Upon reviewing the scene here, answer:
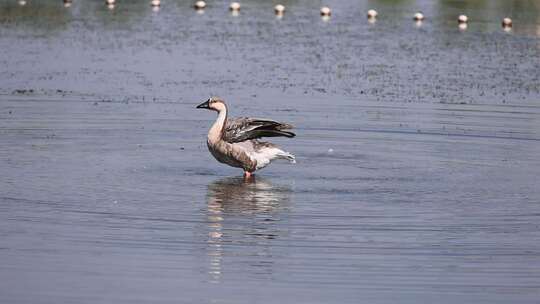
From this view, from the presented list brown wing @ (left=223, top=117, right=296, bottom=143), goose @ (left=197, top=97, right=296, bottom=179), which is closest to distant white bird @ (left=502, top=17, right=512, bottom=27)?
goose @ (left=197, top=97, right=296, bottom=179)

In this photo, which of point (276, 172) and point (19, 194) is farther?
point (276, 172)

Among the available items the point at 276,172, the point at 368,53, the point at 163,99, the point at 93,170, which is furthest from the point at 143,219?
the point at 368,53

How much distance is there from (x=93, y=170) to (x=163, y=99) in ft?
26.0

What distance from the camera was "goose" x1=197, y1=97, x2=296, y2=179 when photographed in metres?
19.8

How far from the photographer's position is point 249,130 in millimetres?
19891

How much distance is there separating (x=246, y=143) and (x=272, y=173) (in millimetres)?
784

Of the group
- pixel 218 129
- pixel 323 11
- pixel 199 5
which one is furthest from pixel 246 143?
pixel 199 5

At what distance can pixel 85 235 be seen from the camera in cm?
1484

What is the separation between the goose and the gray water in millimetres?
314

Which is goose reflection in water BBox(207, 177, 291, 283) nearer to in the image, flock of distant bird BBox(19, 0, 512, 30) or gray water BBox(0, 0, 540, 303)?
gray water BBox(0, 0, 540, 303)

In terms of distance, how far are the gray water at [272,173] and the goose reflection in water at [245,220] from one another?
1.8 inches

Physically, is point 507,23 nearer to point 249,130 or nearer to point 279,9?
point 279,9

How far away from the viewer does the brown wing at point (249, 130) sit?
19.8m

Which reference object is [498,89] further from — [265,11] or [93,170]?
[265,11]
